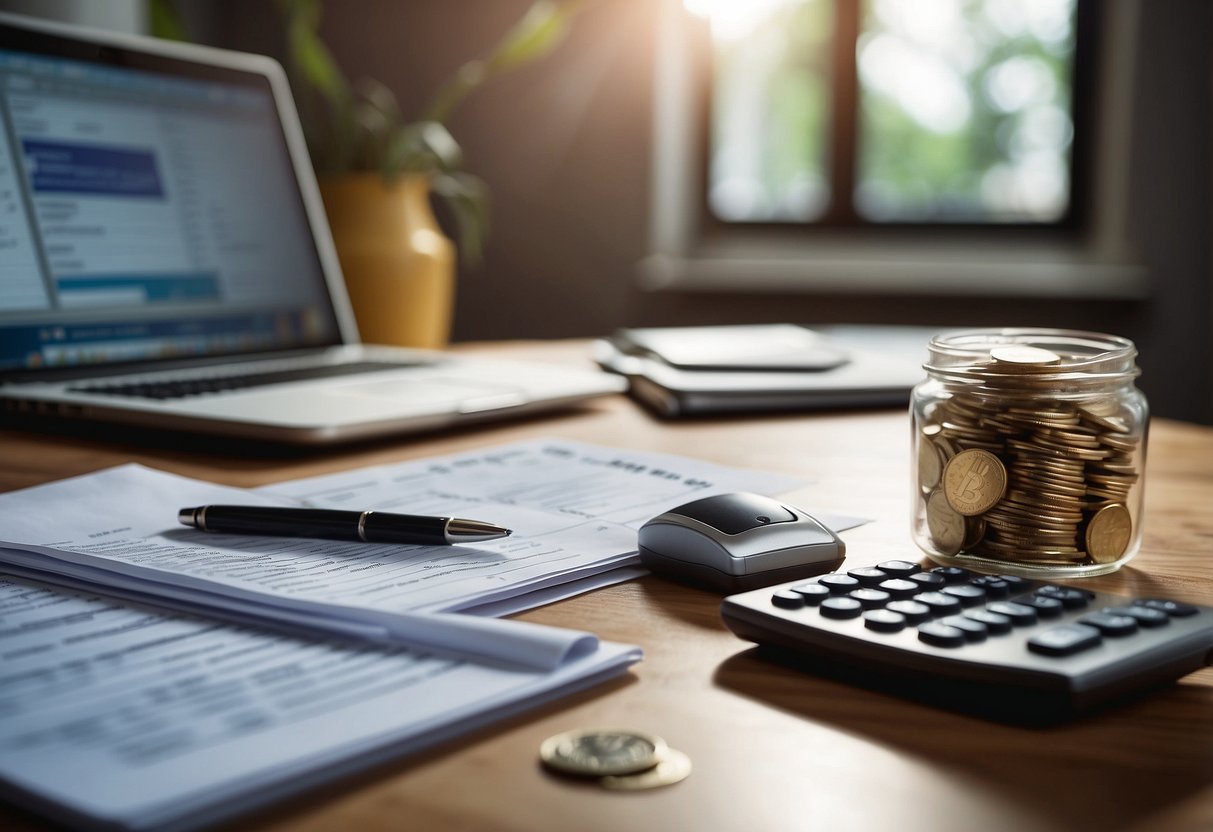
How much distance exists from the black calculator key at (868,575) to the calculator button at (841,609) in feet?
0.08

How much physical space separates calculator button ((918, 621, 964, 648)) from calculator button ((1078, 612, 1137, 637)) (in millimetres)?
46

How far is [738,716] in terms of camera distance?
34 centimetres

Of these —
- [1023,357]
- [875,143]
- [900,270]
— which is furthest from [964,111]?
[1023,357]

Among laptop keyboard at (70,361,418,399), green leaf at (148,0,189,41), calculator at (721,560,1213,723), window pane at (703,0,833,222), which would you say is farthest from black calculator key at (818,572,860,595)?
window pane at (703,0,833,222)

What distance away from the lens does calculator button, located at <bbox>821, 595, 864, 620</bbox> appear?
371 mm

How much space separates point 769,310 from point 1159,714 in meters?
2.09

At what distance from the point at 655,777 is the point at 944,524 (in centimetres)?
24

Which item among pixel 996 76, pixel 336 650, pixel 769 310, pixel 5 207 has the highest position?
pixel 996 76

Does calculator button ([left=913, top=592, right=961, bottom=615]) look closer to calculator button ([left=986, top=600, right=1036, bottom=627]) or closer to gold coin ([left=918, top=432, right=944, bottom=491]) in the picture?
calculator button ([left=986, top=600, right=1036, bottom=627])

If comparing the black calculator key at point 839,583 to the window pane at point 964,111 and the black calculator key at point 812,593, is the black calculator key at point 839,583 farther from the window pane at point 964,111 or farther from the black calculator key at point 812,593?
the window pane at point 964,111

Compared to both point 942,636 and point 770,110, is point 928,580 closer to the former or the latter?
point 942,636

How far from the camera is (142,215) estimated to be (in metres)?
0.96

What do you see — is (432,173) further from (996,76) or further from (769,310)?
(996,76)

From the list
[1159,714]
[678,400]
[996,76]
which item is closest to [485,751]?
[1159,714]
